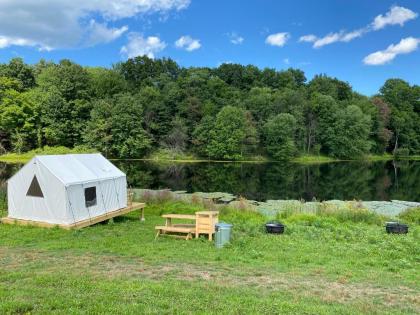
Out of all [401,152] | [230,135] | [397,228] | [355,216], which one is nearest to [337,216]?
[355,216]

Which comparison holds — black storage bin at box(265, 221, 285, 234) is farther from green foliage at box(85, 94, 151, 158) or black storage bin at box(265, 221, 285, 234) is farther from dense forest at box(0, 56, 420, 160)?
green foliage at box(85, 94, 151, 158)

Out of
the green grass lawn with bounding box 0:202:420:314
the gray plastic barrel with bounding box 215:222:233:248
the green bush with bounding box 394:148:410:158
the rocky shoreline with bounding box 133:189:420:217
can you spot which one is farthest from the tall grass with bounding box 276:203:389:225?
the green bush with bounding box 394:148:410:158

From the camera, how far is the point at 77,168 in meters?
15.2

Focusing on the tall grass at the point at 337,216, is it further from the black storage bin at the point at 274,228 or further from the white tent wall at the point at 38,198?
the white tent wall at the point at 38,198

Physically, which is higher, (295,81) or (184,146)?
(295,81)

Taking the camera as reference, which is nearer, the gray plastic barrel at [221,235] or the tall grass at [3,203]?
the gray plastic barrel at [221,235]

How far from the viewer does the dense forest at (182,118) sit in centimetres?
5959

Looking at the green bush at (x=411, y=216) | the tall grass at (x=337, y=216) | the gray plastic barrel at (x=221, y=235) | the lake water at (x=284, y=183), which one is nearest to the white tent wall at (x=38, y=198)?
the gray plastic barrel at (x=221, y=235)

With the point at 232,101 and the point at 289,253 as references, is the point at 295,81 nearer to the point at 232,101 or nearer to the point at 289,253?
the point at 232,101

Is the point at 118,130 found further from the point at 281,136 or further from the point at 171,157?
the point at 281,136

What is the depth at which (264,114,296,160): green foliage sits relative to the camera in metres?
61.4

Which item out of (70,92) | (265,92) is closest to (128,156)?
(70,92)

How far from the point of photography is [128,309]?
523cm

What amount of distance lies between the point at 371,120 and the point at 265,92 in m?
20.9
